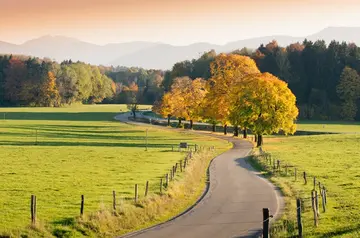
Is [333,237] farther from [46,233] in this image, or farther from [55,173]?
[55,173]

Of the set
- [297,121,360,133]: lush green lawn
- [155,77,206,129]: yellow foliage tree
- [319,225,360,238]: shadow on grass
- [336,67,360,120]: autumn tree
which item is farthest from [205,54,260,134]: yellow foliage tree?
[336,67,360,120]: autumn tree

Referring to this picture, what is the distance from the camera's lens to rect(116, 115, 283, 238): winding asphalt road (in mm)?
26484

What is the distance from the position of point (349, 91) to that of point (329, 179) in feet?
403

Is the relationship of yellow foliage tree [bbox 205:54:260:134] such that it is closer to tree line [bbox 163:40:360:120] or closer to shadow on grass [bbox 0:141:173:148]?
shadow on grass [bbox 0:141:173:148]

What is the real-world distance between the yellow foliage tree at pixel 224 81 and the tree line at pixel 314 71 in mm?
75520

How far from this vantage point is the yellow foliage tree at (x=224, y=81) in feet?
299

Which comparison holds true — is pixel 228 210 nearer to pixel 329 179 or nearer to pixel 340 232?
pixel 340 232

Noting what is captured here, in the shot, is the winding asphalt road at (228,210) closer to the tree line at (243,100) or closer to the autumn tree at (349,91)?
the tree line at (243,100)

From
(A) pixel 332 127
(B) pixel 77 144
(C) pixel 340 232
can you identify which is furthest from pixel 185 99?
(C) pixel 340 232

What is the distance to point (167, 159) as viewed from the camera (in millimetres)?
58719

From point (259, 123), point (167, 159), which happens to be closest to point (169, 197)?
point (167, 159)

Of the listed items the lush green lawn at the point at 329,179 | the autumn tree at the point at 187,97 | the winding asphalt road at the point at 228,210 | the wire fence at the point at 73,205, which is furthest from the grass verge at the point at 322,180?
the autumn tree at the point at 187,97

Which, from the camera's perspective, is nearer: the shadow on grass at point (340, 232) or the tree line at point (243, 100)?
the shadow on grass at point (340, 232)

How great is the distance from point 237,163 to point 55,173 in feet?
72.9
